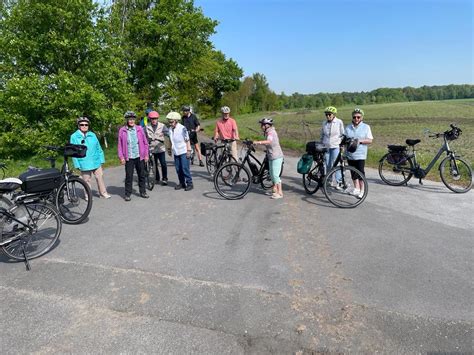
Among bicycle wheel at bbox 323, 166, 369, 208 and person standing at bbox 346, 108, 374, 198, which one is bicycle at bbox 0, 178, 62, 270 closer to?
bicycle wheel at bbox 323, 166, 369, 208

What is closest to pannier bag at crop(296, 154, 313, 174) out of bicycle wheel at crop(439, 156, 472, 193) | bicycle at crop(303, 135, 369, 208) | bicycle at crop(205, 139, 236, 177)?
bicycle at crop(303, 135, 369, 208)

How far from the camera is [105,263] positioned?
12.6 feet

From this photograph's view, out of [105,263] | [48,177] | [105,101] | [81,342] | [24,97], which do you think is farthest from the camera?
[105,101]

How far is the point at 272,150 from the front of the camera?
6.14 metres

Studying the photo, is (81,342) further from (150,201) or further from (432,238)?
(432,238)

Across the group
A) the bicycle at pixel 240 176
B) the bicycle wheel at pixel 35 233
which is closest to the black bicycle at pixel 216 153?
the bicycle at pixel 240 176

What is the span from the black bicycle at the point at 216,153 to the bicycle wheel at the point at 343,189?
2.37m

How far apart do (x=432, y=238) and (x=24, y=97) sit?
1142 cm

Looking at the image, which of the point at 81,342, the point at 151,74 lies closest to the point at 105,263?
the point at 81,342

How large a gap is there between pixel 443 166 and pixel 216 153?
526 cm

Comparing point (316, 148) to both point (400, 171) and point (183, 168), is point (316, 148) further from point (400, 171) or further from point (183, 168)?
point (183, 168)

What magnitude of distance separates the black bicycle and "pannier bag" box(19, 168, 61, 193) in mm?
3757

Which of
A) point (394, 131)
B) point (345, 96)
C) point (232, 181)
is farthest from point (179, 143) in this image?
point (345, 96)

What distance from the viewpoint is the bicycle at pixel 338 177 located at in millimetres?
5875
